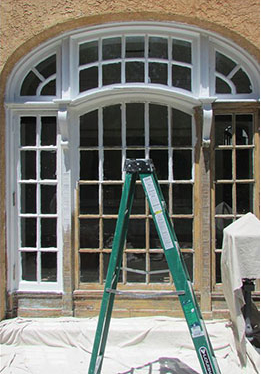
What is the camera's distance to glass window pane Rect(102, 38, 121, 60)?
4.11m

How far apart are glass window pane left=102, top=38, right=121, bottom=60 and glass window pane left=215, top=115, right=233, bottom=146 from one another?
1341 millimetres

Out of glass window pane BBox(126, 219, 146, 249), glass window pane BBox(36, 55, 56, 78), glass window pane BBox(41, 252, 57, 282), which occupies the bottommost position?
glass window pane BBox(41, 252, 57, 282)

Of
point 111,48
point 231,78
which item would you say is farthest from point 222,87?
point 111,48

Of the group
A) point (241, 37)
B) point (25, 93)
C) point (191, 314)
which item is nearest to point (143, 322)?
point (191, 314)

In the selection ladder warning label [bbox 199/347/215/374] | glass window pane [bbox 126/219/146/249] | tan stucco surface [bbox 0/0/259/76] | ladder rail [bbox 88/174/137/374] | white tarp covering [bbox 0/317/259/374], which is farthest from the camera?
glass window pane [bbox 126/219/146/249]

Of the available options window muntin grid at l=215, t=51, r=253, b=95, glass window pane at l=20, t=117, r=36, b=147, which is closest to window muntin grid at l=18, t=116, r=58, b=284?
glass window pane at l=20, t=117, r=36, b=147

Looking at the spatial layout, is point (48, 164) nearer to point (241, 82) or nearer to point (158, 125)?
point (158, 125)

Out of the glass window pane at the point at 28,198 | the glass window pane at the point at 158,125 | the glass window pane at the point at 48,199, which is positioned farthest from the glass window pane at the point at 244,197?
the glass window pane at the point at 28,198

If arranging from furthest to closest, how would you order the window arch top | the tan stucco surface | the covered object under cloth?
the window arch top
the tan stucco surface
the covered object under cloth

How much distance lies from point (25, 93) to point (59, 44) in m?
0.68

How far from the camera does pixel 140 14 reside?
12.6ft

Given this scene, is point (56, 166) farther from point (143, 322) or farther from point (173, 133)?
point (143, 322)

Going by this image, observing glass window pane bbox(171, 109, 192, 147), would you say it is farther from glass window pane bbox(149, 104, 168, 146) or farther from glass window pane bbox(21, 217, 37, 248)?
glass window pane bbox(21, 217, 37, 248)

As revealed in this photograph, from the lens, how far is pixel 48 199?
166 inches
